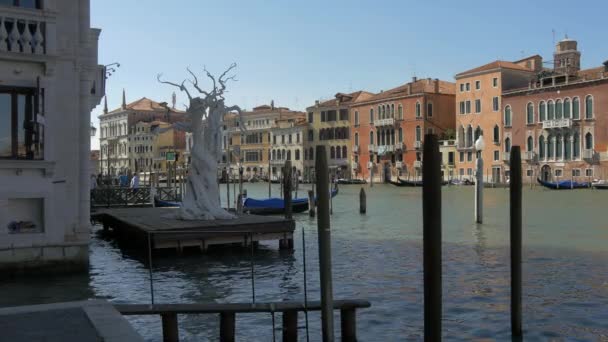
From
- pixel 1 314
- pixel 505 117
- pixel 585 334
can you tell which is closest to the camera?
pixel 1 314

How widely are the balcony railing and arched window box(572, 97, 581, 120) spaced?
41493 millimetres

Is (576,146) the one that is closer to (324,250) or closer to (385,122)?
(385,122)

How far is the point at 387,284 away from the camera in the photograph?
33.2 ft

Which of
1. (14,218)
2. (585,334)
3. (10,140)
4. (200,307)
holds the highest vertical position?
(10,140)

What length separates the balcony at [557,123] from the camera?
4537 cm

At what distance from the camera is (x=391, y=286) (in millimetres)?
9969

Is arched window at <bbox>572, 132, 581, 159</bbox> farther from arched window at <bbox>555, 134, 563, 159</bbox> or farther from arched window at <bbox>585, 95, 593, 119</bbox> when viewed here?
arched window at <bbox>585, 95, 593, 119</bbox>

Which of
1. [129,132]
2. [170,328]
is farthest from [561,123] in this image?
[129,132]

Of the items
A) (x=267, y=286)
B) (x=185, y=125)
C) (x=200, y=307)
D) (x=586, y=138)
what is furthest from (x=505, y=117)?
(x=200, y=307)

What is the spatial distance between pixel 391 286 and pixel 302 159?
59.1 m

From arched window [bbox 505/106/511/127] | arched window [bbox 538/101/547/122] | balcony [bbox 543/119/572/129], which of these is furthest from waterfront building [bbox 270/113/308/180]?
balcony [bbox 543/119/572/129]

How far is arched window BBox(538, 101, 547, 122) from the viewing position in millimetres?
47406

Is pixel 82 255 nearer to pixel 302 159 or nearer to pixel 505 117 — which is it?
pixel 505 117

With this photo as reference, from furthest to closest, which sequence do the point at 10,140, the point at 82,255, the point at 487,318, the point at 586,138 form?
the point at 586,138
the point at 82,255
the point at 10,140
the point at 487,318
